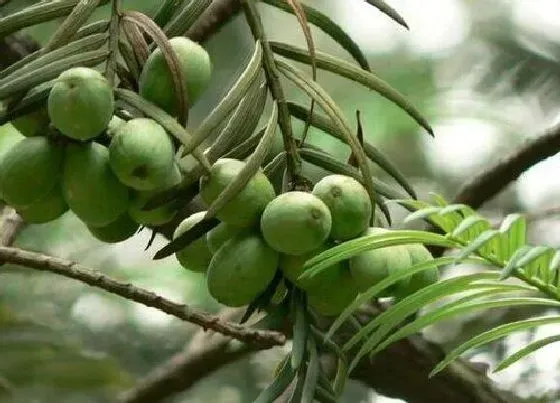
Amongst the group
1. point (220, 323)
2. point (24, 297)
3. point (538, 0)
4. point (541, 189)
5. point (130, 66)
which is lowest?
point (24, 297)

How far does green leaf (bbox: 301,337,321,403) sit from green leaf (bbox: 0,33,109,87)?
0.58 ft

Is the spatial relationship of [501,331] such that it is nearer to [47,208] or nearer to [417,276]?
[417,276]

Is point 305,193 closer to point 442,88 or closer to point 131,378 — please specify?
point 131,378

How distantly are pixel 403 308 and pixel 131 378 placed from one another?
101cm

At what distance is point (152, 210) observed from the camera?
19.5 inches

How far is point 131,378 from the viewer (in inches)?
57.6

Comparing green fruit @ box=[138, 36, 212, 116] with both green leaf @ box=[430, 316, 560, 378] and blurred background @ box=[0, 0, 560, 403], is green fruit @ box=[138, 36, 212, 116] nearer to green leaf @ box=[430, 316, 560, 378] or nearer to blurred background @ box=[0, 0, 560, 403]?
green leaf @ box=[430, 316, 560, 378]

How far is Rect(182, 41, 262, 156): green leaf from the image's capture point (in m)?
0.46

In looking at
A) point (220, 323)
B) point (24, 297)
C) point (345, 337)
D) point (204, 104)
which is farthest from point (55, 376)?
point (220, 323)

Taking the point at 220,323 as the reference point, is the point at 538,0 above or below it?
below

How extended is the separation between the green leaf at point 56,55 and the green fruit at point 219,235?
0.11 meters

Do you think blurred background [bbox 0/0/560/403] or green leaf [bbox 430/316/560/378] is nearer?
green leaf [bbox 430/316/560/378]

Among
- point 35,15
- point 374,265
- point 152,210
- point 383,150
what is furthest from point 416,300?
point 383,150

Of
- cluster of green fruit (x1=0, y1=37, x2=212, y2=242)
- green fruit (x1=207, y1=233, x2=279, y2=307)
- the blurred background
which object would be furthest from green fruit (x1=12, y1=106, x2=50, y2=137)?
the blurred background
